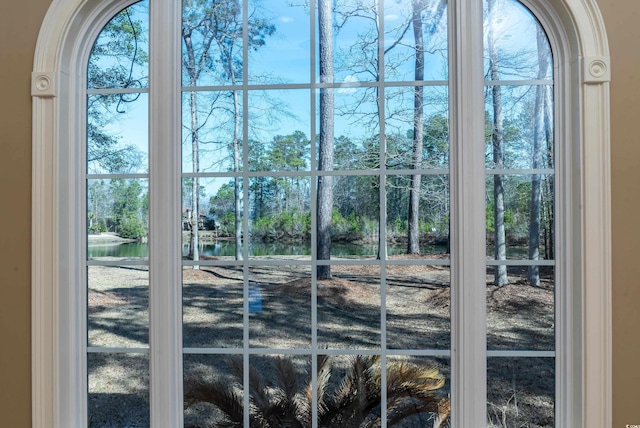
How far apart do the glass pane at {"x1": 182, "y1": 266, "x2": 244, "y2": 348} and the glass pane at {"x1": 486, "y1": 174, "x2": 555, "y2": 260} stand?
107 cm

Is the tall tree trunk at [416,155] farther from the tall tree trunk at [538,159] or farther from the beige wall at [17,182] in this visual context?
the beige wall at [17,182]

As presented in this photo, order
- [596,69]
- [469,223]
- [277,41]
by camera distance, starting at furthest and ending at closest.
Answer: [277,41]
[469,223]
[596,69]

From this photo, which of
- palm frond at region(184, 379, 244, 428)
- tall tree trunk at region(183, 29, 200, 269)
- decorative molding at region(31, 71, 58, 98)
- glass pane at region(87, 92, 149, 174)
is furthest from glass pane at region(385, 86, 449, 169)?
decorative molding at region(31, 71, 58, 98)

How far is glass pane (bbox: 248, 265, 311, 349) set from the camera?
1.71 m

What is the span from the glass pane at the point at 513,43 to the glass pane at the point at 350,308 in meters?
0.98

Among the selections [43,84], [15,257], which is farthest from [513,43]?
[15,257]

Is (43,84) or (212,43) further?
(212,43)

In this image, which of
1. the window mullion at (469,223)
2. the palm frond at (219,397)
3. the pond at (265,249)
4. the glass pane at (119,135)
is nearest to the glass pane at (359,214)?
the pond at (265,249)

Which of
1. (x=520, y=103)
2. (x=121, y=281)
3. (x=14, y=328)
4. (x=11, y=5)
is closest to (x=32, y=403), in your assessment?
(x=14, y=328)

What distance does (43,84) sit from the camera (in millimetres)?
1611

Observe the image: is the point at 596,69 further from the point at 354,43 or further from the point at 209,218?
the point at 209,218

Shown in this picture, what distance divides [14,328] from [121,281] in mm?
415

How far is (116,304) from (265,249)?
0.68m

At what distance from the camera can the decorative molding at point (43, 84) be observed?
5.27 ft
